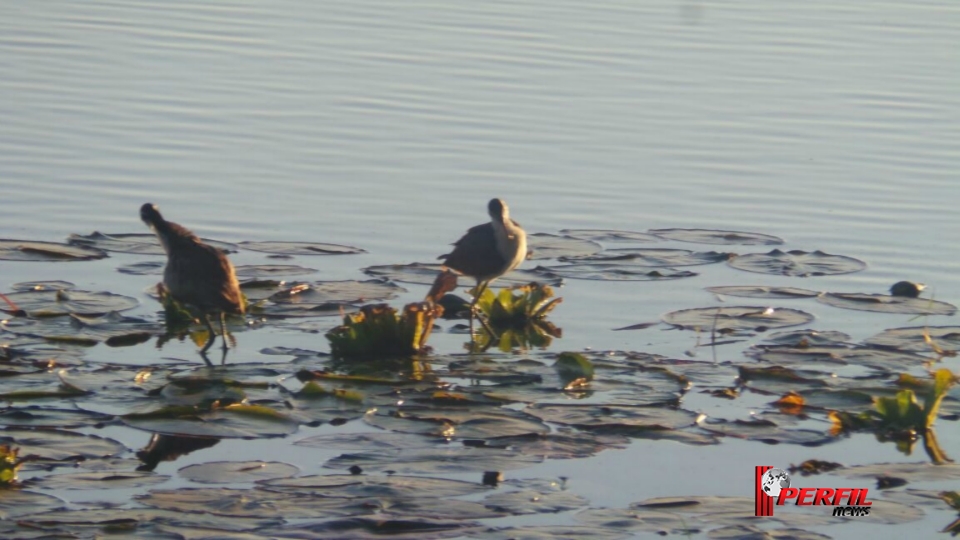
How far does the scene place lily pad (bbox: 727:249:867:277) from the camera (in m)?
12.2

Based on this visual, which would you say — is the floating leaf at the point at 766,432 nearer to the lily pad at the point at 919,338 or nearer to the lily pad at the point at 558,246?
the lily pad at the point at 919,338

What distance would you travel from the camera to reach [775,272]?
12.2 meters

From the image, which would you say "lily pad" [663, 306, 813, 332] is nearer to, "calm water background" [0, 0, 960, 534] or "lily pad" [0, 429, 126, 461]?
"calm water background" [0, 0, 960, 534]

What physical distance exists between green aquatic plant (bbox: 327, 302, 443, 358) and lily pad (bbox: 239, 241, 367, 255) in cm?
233

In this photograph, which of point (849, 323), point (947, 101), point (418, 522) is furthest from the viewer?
point (947, 101)

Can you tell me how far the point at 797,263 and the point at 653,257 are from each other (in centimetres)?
103

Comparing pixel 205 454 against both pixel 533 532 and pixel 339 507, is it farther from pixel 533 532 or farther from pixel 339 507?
pixel 533 532

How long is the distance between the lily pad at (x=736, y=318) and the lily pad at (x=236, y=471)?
379 cm

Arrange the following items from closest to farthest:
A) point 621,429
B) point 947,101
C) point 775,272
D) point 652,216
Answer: point 621,429 → point 775,272 → point 652,216 → point 947,101

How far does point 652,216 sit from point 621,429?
5.92 m

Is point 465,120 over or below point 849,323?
over

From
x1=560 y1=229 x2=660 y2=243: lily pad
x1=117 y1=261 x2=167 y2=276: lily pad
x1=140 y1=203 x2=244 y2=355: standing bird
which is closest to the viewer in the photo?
x1=140 y1=203 x2=244 y2=355: standing bird

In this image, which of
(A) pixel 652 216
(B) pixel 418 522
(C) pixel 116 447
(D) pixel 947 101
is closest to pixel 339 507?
(B) pixel 418 522

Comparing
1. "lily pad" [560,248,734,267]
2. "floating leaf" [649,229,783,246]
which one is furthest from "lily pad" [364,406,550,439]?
"floating leaf" [649,229,783,246]
